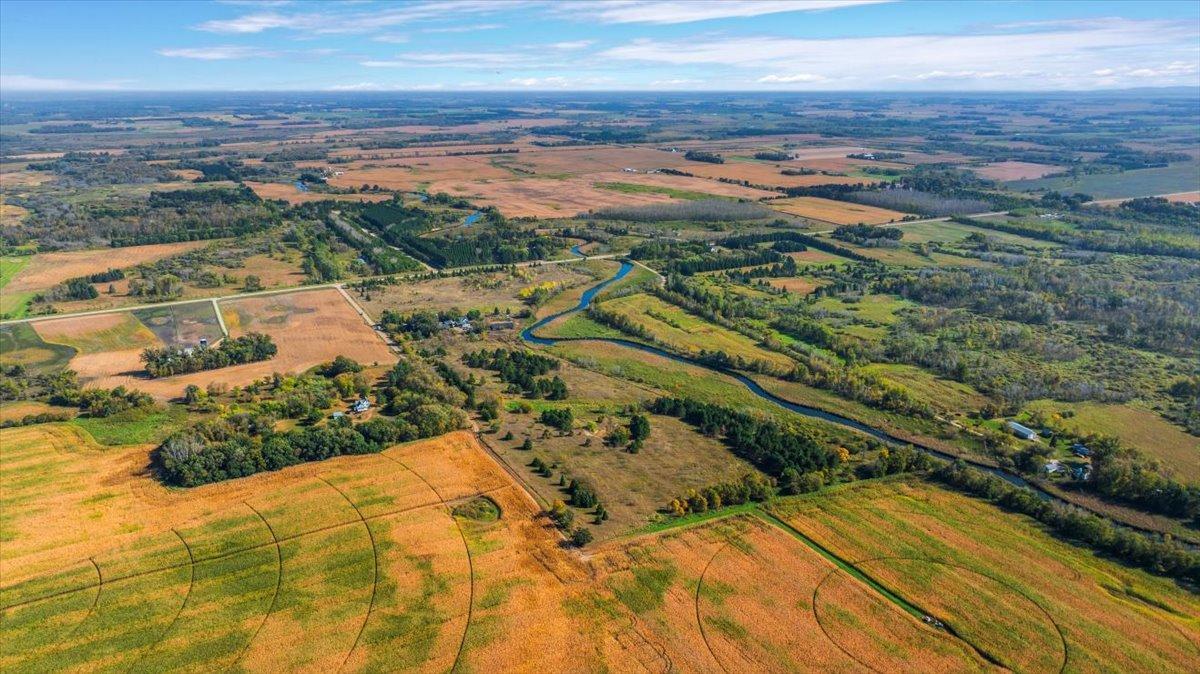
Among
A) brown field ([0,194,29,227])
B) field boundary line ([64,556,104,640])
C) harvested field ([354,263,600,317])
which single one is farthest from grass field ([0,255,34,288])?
field boundary line ([64,556,104,640])

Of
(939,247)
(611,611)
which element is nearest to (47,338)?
(611,611)

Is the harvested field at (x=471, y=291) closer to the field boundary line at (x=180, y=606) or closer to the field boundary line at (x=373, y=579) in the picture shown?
the field boundary line at (x=373, y=579)

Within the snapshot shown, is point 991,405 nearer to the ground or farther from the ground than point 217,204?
nearer to the ground

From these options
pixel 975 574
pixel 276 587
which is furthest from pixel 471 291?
pixel 975 574

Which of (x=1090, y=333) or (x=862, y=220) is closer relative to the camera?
(x=1090, y=333)

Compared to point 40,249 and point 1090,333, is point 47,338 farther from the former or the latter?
point 1090,333

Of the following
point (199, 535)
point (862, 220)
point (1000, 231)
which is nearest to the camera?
point (199, 535)

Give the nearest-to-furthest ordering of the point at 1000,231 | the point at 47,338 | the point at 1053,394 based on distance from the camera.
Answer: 1. the point at 1053,394
2. the point at 47,338
3. the point at 1000,231
